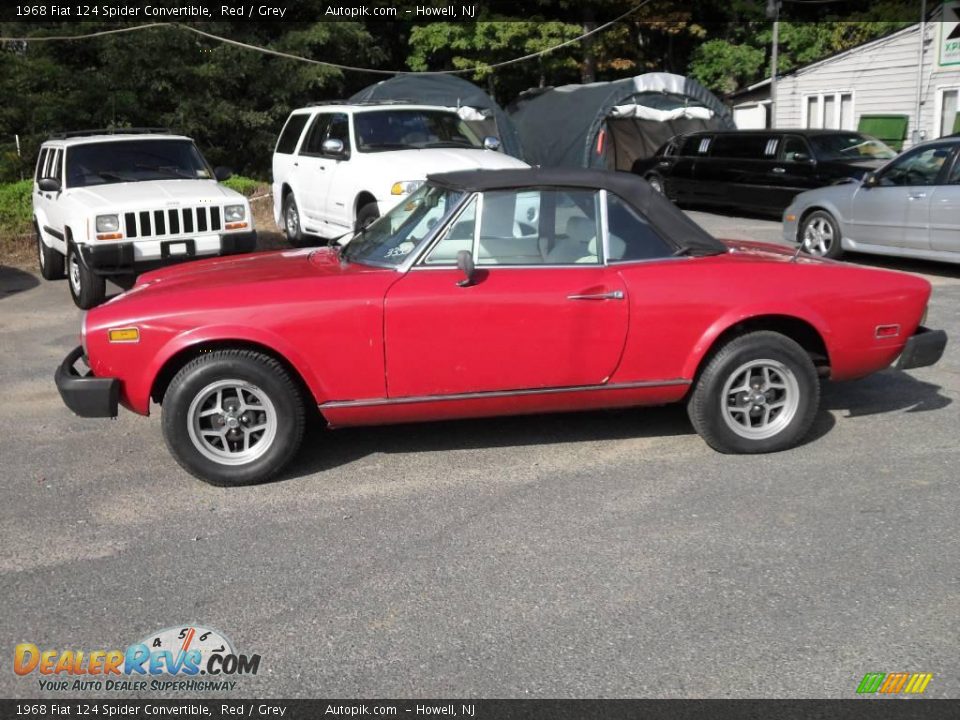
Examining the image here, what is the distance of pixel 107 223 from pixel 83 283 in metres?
0.70

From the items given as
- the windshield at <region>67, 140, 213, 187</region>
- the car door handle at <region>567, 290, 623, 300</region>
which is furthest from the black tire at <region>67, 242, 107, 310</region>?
the car door handle at <region>567, 290, 623, 300</region>

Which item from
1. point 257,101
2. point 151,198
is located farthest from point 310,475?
point 257,101

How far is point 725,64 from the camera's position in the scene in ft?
109

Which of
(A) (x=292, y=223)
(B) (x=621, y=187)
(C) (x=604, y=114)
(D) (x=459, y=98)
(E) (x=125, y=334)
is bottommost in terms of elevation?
(A) (x=292, y=223)

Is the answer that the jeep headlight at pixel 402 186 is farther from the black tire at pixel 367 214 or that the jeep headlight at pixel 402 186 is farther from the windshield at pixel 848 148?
the windshield at pixel 848 148

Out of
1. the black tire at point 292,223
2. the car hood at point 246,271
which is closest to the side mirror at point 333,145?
the black tire at point 292,223

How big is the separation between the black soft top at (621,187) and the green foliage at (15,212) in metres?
10.5

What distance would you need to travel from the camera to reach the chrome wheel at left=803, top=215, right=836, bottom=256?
39.3ft

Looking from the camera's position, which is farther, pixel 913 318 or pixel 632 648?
pixel 913 318

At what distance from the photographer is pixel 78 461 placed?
556 cm

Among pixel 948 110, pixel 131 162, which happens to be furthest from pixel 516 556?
pixel 948 110

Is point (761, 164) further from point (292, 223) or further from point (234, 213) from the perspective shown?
point (234, 213)

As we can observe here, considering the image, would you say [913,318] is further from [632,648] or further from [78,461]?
[78,461]

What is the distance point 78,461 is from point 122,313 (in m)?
1.07
